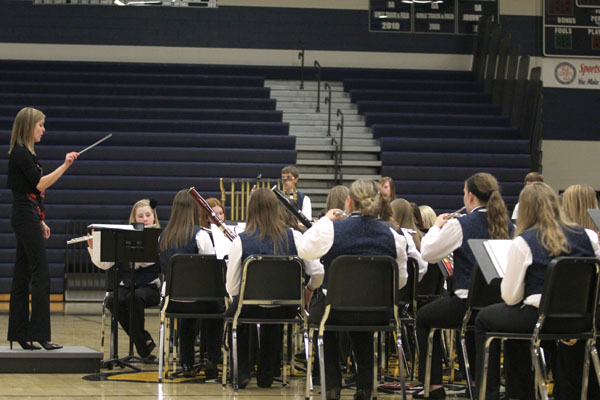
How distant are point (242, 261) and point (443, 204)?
7114 mm

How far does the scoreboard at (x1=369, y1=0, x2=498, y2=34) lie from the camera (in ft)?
47.5

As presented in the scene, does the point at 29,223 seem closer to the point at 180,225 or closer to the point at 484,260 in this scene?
the point at 180,225

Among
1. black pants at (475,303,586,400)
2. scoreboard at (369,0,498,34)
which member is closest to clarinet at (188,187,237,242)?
black pants at (475,303,586,400)

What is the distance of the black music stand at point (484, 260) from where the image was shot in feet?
14.4

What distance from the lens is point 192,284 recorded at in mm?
5656

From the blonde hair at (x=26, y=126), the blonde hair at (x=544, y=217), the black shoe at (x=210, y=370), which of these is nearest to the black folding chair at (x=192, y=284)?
the black shoe at (x=210, y=370)

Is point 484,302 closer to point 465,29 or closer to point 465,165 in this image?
point 465,165

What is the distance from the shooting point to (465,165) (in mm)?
12445

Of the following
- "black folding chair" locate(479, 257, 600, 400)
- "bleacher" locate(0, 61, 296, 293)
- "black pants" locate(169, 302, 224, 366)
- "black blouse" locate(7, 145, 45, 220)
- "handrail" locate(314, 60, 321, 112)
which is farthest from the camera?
"handrail" locate(314, 60, 321, 112)

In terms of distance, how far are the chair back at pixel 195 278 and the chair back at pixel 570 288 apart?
2.23m

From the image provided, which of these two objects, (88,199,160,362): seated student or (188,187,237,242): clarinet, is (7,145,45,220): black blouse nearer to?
(88,199,160,362): seated student

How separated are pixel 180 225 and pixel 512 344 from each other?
7.57ft

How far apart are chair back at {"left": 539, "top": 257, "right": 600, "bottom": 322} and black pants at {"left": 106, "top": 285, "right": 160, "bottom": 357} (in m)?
3.18

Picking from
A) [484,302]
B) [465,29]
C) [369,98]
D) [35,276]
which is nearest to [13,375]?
[35,276]
